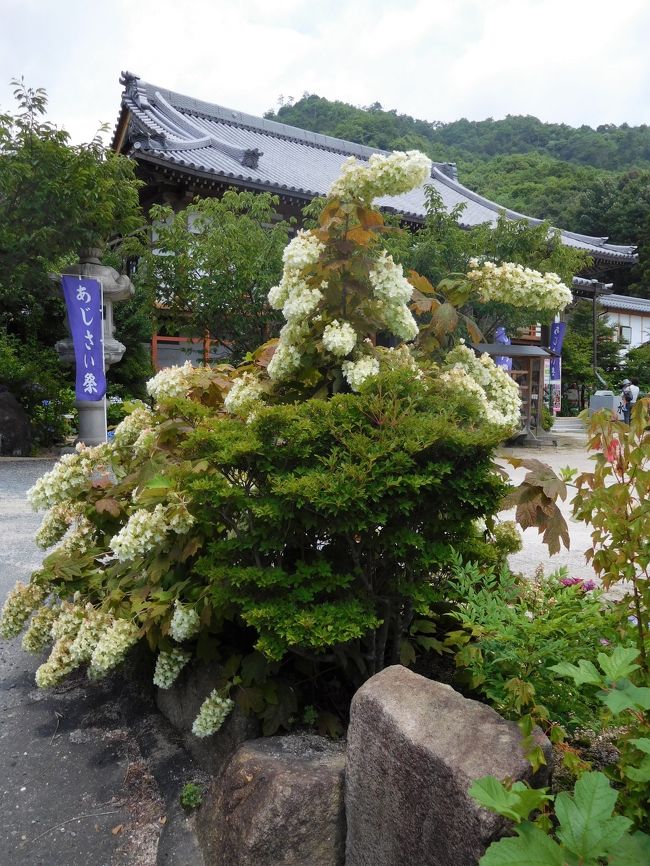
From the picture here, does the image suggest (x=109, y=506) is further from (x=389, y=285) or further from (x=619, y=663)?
(x=619, y=663)

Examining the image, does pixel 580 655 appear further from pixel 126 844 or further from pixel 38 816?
pixel 38 816

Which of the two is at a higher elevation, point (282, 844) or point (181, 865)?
point (282, 844)

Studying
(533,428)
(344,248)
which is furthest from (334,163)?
(344,248)

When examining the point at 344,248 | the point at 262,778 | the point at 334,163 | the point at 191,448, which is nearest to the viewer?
the point at 262,778

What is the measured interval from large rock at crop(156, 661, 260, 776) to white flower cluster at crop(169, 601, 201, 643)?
11.9 inches

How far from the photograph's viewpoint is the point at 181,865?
1.86m

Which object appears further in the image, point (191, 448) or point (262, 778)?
point (191, 448)

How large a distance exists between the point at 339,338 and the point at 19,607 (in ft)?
6.00

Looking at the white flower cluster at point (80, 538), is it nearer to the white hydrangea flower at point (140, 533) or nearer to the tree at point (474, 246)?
the white hydrangea flower at point (140, 533)

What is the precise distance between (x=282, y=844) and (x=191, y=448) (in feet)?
3.79

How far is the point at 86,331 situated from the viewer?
31.2ft

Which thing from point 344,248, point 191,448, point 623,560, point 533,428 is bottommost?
point 533,428

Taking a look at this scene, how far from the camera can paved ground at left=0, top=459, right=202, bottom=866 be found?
196cm

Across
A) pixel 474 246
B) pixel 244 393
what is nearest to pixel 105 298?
pixel 474 246
